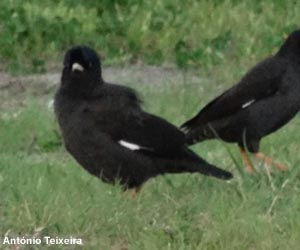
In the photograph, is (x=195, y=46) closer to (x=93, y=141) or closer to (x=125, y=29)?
(x=125, y=29)

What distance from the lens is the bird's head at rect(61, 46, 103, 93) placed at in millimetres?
8727

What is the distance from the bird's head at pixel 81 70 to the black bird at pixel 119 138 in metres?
0.01

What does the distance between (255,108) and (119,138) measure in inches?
68.3

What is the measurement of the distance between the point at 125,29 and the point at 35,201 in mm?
6293

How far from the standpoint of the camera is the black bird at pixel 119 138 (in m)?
8.38

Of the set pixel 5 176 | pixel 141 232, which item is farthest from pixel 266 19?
pixel 141 232

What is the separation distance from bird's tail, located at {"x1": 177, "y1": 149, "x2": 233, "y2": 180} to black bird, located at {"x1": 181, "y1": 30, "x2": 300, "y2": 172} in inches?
46.8

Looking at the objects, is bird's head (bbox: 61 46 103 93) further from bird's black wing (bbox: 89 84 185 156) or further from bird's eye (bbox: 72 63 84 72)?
bird's black wing (bbox: 89 84 185 156)

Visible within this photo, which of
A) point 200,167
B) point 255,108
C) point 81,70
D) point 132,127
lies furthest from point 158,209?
point 255,108

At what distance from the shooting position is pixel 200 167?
8438 millimetres

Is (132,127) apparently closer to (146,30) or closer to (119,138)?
(119,138)

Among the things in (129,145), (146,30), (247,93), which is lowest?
(146,30)

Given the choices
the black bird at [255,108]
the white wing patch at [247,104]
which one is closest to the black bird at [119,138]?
the black bird at [255,108]

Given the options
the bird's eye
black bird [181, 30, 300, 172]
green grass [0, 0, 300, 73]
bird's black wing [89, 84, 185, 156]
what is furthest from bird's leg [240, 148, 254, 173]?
green grass [0, 0, 300, 73]
